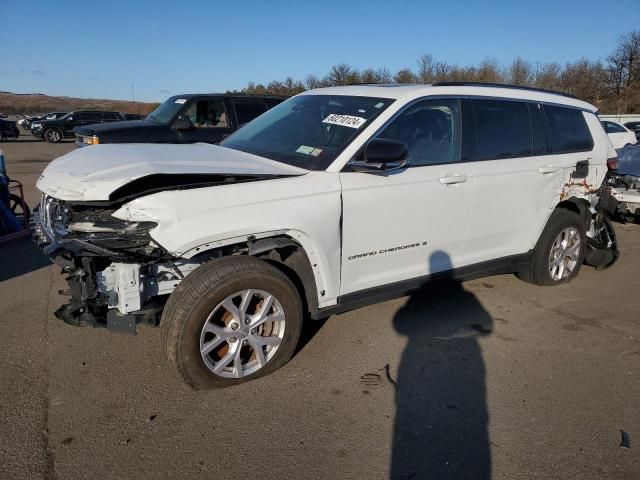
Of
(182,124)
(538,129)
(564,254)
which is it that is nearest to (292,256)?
(538,129)

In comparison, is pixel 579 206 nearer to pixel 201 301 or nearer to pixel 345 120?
pixel 345 120

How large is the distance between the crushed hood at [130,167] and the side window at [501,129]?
5.70 ft

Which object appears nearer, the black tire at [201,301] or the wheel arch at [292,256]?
the black tire at [201,301]

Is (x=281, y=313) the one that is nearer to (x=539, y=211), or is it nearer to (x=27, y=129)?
(x=539, y=211)

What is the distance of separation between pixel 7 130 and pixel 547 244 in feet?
98.0

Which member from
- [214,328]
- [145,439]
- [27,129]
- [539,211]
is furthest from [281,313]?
[27,129]

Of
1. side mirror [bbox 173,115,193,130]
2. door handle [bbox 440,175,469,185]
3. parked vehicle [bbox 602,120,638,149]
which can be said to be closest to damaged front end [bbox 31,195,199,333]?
door handle [bbox 440,175,469,185]

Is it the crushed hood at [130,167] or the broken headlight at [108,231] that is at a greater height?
the crushed hood at [130,167]

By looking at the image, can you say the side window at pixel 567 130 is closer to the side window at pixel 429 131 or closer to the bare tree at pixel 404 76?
the side window at pixel 429 131

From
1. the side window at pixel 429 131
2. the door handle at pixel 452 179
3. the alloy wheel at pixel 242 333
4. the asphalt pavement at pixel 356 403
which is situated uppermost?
the side window at pixel 429 131

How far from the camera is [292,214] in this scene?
316 cm

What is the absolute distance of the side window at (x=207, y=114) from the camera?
32.2ft

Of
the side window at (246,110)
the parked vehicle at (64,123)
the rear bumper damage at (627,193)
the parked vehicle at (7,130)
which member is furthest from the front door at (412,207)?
the parked vehicle at (7,130)

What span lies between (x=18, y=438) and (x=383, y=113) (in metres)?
3.03
